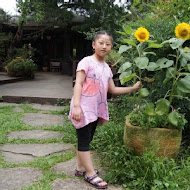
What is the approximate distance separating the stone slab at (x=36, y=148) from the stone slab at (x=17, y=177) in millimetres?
450

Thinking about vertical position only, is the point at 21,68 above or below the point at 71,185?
above

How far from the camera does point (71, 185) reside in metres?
2.24

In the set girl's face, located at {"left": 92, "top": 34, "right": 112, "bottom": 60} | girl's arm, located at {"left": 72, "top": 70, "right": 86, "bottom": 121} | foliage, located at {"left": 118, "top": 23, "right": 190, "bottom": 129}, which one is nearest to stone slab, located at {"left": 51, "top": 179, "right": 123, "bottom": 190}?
girl's arm, located at {"left": 72, "top": 70, "right": 86, "bottom": 121}

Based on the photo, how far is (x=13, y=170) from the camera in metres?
2.52

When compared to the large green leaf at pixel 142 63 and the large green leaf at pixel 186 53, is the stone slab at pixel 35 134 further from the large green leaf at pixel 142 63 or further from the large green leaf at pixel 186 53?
the large green leaf at pixel 186 53

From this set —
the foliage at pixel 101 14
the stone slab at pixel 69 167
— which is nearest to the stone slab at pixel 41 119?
the stone slab at pixel 69 167

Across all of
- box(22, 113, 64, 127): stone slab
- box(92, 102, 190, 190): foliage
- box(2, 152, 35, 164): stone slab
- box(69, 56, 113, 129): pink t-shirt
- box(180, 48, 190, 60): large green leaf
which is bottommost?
box(2, 152, 35, 164): stone slab

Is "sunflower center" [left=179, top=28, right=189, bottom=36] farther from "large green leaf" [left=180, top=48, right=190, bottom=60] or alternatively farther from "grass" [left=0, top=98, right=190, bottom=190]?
"grass" [left=0, top=98, right=190, bottom=190]

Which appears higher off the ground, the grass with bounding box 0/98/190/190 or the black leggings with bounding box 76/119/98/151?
the black leggings with bounding box 76/119/98/151

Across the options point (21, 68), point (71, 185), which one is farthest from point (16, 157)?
point (21, 68)

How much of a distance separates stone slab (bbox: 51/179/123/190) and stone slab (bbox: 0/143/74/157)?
0.74m

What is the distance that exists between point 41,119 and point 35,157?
1.66m

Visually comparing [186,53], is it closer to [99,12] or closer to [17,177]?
[17,177]

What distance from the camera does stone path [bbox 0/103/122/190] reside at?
2.25 m
